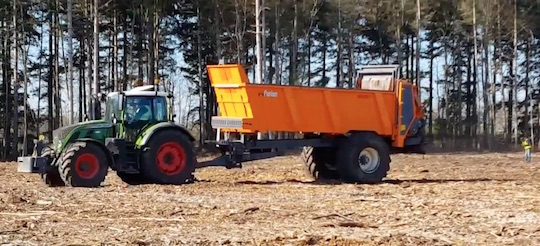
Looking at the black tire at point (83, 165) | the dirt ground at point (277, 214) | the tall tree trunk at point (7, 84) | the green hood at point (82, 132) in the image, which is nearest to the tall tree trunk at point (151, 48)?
the tall tree trunk at point (7, 84)

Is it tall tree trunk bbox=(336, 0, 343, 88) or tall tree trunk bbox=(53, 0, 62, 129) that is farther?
tall tree trunk bbox=(336, 0, 343, 88)

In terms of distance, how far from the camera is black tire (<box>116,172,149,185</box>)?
54.7 feet

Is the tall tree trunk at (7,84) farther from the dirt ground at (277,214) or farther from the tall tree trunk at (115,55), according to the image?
the dirt ground at (277,214)

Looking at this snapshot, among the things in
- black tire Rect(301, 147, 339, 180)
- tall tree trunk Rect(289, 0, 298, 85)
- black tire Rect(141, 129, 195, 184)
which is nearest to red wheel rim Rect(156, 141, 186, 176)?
black tire Rect(141, 129, 195, 184)

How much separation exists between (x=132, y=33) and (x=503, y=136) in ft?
80.5

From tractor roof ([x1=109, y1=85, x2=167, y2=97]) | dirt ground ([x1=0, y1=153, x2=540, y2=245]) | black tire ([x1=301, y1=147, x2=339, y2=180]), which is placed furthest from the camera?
black tire ([x1=301, y1=147, x2=339, y2=180])

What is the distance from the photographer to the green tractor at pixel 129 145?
1563 cm

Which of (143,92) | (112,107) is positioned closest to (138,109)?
(143,92)

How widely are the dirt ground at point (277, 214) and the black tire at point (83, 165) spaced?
76 centimetres

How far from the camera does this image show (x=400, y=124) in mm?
18344

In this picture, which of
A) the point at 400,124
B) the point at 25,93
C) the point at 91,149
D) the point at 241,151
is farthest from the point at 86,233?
the point at 25,93

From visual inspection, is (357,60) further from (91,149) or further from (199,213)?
(199,213)

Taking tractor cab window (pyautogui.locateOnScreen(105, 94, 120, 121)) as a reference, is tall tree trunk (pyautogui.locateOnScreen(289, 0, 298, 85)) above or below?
above

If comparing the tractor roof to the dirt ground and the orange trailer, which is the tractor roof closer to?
the orange trailer
